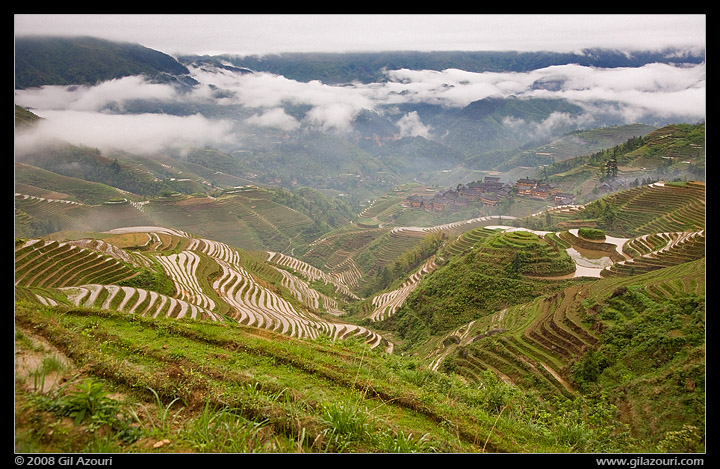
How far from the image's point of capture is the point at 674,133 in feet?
195

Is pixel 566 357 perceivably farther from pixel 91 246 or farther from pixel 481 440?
pixel 91 246

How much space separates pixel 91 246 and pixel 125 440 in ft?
94.5

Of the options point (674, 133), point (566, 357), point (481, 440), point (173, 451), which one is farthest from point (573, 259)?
point (674, 133)

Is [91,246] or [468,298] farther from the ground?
[91,246]

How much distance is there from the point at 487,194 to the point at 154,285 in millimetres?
82742

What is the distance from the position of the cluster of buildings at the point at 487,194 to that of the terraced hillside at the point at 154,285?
210ft

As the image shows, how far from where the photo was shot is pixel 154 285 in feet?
72.1

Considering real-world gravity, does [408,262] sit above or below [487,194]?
below

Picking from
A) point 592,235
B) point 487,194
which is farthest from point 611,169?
point 592,235

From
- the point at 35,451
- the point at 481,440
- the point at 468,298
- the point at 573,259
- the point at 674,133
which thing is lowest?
the point at 468,298

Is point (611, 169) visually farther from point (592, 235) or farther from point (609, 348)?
point (609, 348)

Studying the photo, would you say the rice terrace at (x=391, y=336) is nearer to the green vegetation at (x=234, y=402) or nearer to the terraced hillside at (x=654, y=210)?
the green vegetation at (x=234, y=402)

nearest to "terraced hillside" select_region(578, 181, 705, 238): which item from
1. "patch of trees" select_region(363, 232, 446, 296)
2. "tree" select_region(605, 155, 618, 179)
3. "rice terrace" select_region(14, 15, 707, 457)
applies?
"rice terrace" select_region(14, 15, 707, 457)

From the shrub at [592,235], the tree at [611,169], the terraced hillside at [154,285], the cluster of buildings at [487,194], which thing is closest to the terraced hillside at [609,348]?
the terraced hillside at [154,285]
